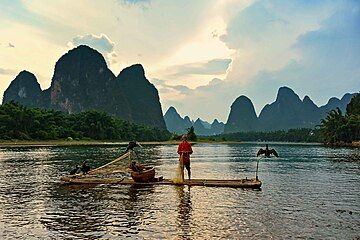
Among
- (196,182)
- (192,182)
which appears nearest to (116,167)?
(192,182)

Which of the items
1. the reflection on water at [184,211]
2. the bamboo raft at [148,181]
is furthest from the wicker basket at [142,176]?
the reflection on water at [184,211]

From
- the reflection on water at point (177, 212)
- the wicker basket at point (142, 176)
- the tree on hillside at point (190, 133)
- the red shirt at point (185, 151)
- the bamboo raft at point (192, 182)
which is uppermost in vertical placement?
the tree on hillside at point (190, 133)

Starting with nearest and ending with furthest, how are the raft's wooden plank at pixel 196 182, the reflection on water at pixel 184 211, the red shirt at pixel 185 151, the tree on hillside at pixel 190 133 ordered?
the reflection on water at pixel 184 211, the raft's wooden plank at pixel 196 182, the red shirt at pixel 185 151, the tree on hillside at pixel 190 133

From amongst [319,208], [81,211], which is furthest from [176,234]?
[319,208]

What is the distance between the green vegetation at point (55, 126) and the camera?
8864cm

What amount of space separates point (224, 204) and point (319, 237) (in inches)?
217

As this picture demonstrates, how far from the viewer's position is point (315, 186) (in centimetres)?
2342

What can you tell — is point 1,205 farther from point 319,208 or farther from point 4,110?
point 4,110

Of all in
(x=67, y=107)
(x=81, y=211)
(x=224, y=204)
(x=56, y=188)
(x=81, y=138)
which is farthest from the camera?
(x=67, y=107)

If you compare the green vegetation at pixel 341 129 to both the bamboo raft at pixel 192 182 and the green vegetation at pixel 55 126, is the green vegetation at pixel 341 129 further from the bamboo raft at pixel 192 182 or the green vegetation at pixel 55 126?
the bamboo raft at pixel 192 182

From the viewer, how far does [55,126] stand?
102125 millimetres

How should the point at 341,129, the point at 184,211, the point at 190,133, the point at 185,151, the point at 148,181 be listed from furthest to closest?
the point at 190,133
the point at 341,129
the point at 148,181
the point at 185,151
the point at 184,211

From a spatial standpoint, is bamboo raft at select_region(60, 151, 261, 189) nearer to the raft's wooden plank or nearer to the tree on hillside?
the raft's wooden plank

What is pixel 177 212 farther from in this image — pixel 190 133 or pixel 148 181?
pixel 190 133
